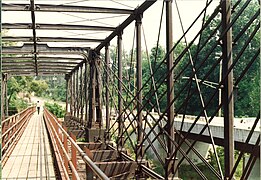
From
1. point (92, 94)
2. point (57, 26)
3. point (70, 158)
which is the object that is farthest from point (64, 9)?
point (92, 94)

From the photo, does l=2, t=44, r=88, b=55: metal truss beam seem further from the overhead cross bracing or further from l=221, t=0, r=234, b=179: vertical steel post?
l=221, t=0, r=234, b=179: vertical steel post

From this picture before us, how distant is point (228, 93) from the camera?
480cm

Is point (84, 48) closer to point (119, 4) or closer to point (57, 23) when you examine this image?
point (57, 23)

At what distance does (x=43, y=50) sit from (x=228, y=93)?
1000cm

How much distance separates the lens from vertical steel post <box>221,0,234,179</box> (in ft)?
15.5

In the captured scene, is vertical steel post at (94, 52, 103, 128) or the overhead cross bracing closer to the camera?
the overhead cross bracing

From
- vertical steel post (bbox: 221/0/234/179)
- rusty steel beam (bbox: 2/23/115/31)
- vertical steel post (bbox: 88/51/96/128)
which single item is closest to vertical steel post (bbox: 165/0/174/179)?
vertical steel post (bbox: 221/0/234/179)

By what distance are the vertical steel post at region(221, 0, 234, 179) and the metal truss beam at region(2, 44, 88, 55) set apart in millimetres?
9349

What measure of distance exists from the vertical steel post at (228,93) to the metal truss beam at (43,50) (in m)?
9.35

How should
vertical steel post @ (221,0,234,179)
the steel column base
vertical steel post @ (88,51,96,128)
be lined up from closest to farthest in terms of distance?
vertical steel post @ (221,0,234,179)
the steel column base
vertical steel post @ (88,51,96,128)

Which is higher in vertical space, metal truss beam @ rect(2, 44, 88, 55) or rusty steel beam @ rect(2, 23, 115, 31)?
rusty steel beam @ rect(2, 23, 115, 31)

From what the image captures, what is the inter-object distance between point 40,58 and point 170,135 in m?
12.0

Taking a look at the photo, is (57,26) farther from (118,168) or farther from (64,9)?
(118,168)

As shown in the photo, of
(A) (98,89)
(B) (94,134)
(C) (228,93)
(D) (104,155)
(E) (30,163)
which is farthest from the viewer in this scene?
(A) (98,89)
